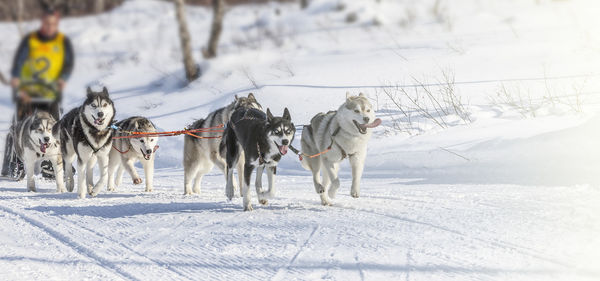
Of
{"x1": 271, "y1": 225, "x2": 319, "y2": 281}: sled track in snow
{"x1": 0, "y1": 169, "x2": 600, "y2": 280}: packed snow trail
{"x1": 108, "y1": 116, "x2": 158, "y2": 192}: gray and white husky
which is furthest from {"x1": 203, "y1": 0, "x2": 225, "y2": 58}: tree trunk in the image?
{"x1": 271, "y1": 225, "x2": 319, "y2": 281}: sled track in snow

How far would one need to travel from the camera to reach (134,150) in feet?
24.2

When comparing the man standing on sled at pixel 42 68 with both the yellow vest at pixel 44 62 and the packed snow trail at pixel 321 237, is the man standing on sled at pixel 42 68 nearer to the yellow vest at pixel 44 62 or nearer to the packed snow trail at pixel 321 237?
the yellow vest at pixel 44 62

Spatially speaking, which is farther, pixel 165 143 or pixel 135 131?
pixel 165 143

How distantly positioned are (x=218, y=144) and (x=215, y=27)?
953cm

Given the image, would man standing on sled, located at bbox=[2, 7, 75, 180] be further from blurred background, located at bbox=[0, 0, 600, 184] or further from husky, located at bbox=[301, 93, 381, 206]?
husky, located at bbox=[301, 93, 381, 206]

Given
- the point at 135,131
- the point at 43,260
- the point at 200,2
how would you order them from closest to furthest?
1. the point at 43,260
2. the point at 135,131
3. the point at 200,2

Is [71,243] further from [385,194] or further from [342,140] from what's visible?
[385,194]

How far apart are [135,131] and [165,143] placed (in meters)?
3.33

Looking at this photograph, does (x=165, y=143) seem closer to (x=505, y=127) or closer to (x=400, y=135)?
(x=400, y=135)

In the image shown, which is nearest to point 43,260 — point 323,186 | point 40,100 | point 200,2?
point 323,186

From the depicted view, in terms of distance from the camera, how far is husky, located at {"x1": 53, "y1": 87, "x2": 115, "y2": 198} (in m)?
6.77

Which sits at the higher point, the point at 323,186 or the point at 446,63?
the point at 446,63

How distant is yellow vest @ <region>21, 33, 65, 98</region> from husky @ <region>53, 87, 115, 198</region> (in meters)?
1.29

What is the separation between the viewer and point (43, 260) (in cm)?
486
